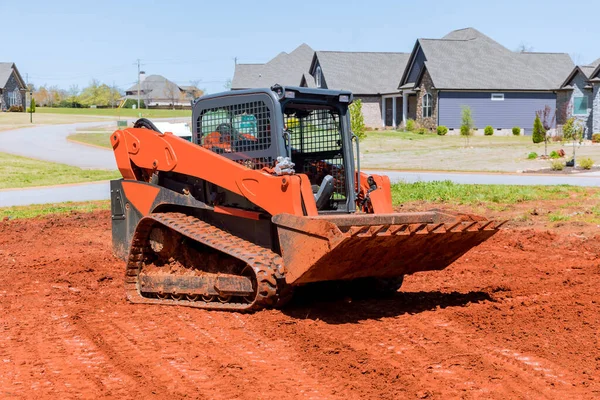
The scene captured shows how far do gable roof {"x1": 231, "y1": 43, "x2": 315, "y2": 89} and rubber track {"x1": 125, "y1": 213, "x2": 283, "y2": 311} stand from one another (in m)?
68.5

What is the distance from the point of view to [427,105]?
5672cm

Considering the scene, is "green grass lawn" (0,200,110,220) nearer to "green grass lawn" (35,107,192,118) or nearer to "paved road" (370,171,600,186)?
"paved road" (370,171,600,186)

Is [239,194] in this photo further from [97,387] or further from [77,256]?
[77,256]

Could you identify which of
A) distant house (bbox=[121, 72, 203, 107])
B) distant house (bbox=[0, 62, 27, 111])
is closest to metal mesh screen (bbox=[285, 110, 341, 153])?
distant house (bbox=[0, 62, 27, 111])

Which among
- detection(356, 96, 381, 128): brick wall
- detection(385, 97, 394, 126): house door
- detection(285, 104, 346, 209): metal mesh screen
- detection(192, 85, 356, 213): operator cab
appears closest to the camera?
detection(192, 85, 356, 213): operator cab

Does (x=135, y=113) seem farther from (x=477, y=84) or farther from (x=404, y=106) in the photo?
(x=477, y=84)

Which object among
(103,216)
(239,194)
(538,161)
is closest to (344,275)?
(239,194)

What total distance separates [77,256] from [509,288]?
688 cm

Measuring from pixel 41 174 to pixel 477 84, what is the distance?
34.5 metres

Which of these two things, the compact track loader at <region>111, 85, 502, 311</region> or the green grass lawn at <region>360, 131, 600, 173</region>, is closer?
the compact track loader at <region>111, 85, 502, 311</region>

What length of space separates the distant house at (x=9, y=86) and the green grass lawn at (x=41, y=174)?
6363 centimetres

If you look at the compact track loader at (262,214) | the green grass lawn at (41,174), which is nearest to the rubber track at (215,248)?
the compact track loader at (262,214)

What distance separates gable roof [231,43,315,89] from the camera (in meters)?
77.9

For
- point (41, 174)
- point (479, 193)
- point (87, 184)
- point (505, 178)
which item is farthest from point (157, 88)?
point (479, 193)
